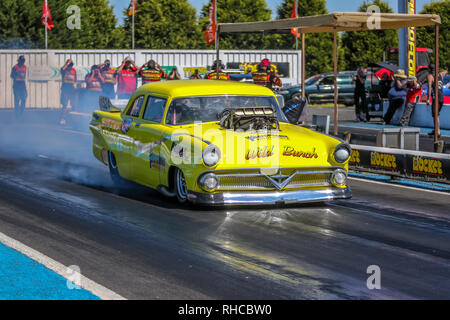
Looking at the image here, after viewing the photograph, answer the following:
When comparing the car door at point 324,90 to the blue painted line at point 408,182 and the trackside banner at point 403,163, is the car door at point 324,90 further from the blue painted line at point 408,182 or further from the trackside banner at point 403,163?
the blue painted line at point 408,182

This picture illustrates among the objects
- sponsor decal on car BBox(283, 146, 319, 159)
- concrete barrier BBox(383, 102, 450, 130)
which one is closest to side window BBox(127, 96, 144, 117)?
sponsor decal on car BBox(283, 146, 319, 159)

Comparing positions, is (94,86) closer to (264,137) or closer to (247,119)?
(247,119)

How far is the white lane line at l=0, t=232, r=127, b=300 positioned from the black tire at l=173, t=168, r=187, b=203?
2.25m

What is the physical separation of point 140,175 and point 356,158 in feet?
14.7

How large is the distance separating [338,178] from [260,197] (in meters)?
1.06

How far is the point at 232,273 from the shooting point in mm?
6641

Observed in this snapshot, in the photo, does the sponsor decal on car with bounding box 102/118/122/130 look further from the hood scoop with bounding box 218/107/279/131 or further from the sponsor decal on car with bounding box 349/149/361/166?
the sponsor decal on car with bounding box 349/149/361/166

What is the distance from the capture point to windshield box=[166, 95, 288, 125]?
A: 10.1 metres

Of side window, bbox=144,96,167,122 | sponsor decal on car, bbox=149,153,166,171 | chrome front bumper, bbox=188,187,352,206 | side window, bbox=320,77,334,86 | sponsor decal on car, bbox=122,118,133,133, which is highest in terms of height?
side window, bbox=320,77,334,86

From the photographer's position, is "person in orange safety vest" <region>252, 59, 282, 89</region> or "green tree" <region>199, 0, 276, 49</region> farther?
"green tree" <region>199, 0, 276, 49</region>

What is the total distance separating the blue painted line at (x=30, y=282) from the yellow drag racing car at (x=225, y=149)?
102 inches

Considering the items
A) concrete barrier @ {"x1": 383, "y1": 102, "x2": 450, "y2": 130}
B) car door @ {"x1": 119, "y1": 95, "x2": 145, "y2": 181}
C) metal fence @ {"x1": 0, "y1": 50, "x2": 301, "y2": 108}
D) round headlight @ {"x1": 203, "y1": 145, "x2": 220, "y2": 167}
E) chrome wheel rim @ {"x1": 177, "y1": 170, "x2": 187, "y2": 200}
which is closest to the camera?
round headlight @ {"x1": 203, "y1": 145, "x2": 220, "y2": 167}

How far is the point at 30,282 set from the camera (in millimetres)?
6422

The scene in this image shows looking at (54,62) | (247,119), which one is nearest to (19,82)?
(54,62)
